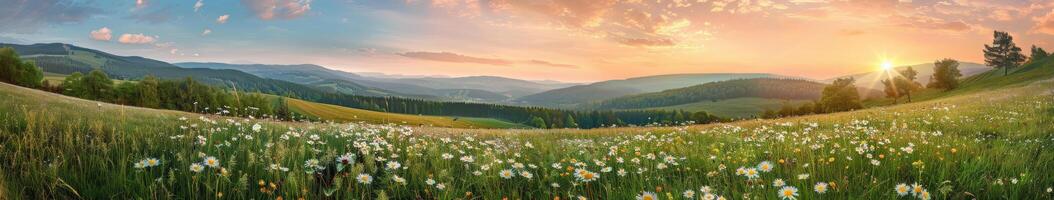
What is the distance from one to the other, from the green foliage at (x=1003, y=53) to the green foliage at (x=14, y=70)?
17817 centimetres

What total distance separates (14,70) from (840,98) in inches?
5050

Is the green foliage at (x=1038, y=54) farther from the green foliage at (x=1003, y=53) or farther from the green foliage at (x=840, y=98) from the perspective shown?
the green foliage at (x=840, y=98)

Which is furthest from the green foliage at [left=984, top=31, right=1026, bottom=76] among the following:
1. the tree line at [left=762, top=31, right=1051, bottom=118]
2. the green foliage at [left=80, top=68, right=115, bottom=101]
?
the green foliage at [left=80, top=68, right=115, bottom=101]

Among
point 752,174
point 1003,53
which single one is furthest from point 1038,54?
point 752,174

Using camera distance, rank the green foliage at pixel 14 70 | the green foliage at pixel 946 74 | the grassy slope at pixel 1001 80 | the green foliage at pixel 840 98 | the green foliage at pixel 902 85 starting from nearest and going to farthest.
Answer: the grassy slope at pixel 1001 80 < the green foliage at pixel 14 70 < the green foliage at pixel 840 98 < the green foliage at pixel 902 85 < the green foliage at pixel 946 74

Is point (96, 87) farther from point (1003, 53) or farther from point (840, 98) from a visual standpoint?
point (1003, 53)

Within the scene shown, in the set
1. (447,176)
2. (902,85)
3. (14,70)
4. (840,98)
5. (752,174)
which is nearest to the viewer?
(752,174)

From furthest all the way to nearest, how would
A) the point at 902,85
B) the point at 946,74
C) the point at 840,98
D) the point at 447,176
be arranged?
the point at 946,74, the point at 902,85, the point at 840,98, the point at 447,176

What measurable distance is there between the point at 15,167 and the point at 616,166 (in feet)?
18.1

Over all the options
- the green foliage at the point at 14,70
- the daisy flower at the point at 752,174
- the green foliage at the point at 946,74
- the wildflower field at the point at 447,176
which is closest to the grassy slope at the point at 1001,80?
the green foliage at the point at 946,74

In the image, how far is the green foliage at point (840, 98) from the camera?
87.4 meters

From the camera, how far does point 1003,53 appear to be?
117188mm

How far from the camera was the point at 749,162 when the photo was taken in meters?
6.07

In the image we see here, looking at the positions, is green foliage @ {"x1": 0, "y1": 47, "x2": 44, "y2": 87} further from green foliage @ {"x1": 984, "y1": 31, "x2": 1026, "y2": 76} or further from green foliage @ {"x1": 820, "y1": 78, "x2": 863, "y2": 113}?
green foliage @ {"x1": 984, "y1": 31, "x2": 1026, "y2": 76}
